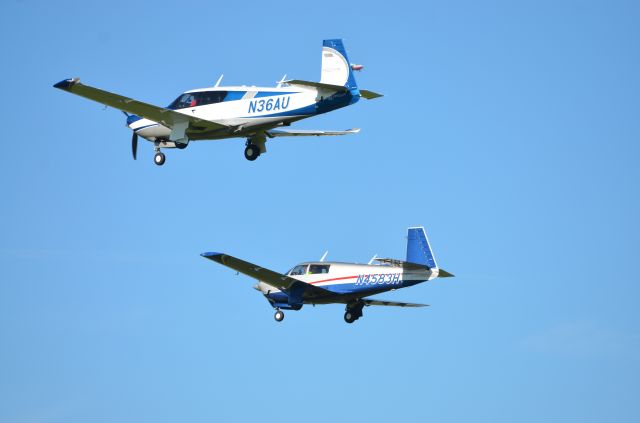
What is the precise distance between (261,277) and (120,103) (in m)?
8.74

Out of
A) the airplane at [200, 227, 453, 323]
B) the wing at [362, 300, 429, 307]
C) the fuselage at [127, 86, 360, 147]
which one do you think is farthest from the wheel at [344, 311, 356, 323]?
the fuselage at [127, 86, 360, 147]

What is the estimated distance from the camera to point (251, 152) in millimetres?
Result: 56750

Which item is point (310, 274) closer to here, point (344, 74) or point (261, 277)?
point (261, 277)

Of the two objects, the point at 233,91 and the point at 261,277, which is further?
the point at 261,277

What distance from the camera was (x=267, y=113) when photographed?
54156mm

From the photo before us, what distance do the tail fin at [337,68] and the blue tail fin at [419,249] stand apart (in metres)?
6.73

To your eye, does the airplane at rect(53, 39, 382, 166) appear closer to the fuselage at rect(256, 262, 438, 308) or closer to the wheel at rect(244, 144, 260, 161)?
the wheel at rect(244, 144, 260, 161)

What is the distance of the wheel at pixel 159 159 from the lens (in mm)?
57531

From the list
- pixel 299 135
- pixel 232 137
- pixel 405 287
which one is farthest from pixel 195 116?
pixel 405 287

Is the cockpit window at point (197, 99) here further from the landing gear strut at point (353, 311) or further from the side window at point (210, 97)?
the landing gear strut at point (353, 311)

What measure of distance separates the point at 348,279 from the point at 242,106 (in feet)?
25.8

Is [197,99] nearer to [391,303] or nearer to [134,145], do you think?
[134,145]

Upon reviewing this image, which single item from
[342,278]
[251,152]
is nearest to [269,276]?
[342,278]

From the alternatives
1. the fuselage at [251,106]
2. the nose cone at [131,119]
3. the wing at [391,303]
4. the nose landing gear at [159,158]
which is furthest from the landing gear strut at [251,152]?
the wing at [391,303]
